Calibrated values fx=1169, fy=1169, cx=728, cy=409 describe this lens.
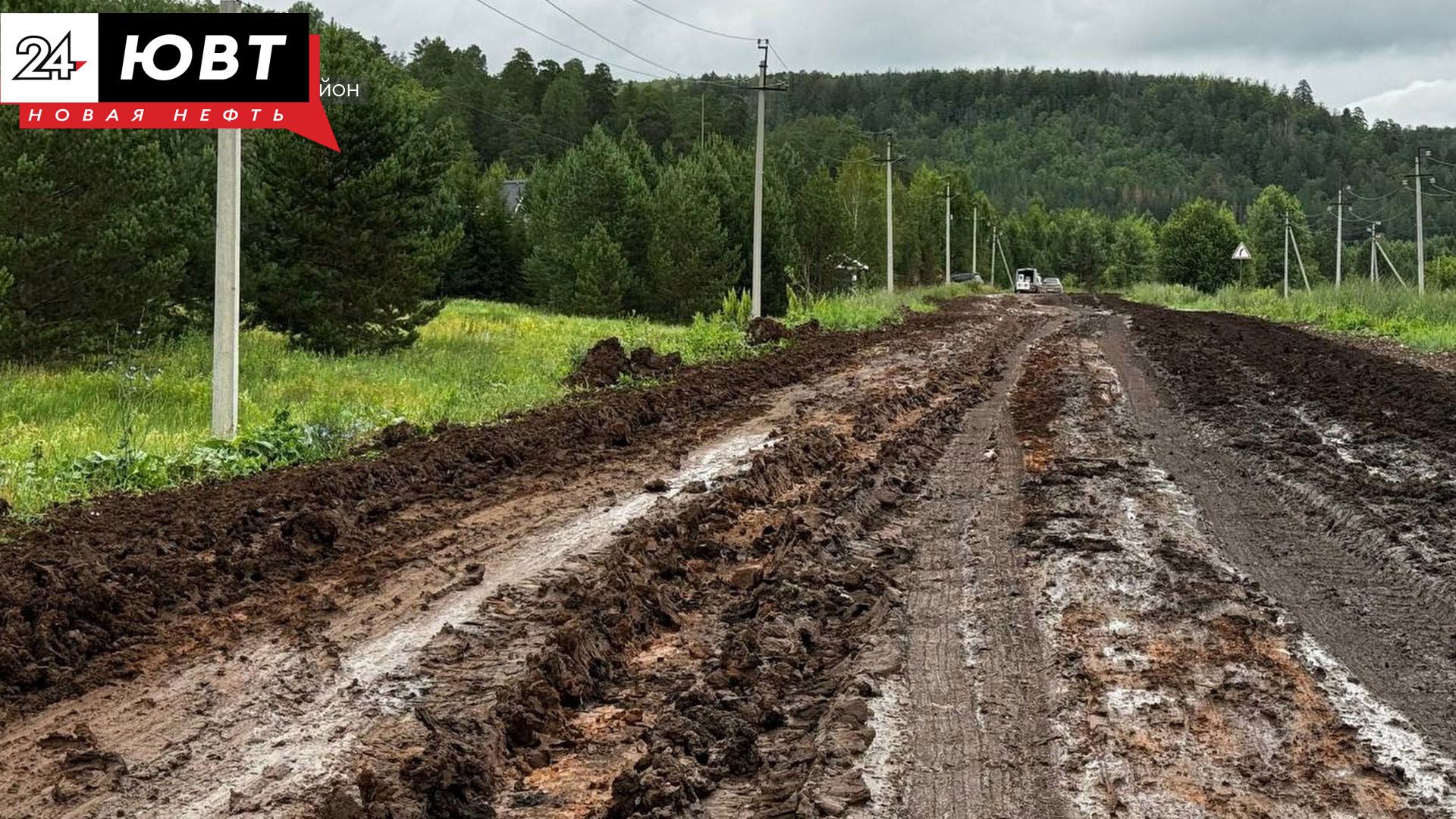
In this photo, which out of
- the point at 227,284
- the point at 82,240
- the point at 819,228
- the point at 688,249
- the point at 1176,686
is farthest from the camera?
the point at 819,228

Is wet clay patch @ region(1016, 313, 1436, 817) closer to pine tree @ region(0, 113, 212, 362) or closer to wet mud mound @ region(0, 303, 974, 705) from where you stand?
wet mud mound @ region(0, 303, 974, 705)

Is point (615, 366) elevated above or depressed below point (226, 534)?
above

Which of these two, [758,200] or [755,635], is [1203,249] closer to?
[758,200]

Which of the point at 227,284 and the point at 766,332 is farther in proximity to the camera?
the point at 766,332

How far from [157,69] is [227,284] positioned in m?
3.05

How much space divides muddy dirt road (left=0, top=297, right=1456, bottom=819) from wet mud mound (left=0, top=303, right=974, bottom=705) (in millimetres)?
31

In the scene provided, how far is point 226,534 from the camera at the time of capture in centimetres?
704

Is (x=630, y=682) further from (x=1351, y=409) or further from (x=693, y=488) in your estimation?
(x=1351, y=409)

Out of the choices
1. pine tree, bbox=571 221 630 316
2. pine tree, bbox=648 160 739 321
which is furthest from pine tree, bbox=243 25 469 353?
pine tree, bbox=648 160 739 321

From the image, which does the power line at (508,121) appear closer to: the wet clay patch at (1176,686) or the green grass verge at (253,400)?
the green grass verge at (253,400)

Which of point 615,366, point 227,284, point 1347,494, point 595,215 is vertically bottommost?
point 1347,494

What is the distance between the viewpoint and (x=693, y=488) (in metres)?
8.32

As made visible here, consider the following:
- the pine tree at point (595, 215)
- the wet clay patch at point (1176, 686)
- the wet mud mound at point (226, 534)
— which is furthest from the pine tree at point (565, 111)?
the wet clay patch at point (1176, 686)

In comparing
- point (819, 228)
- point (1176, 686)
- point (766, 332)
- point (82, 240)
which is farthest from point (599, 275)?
point (1176, 686)
